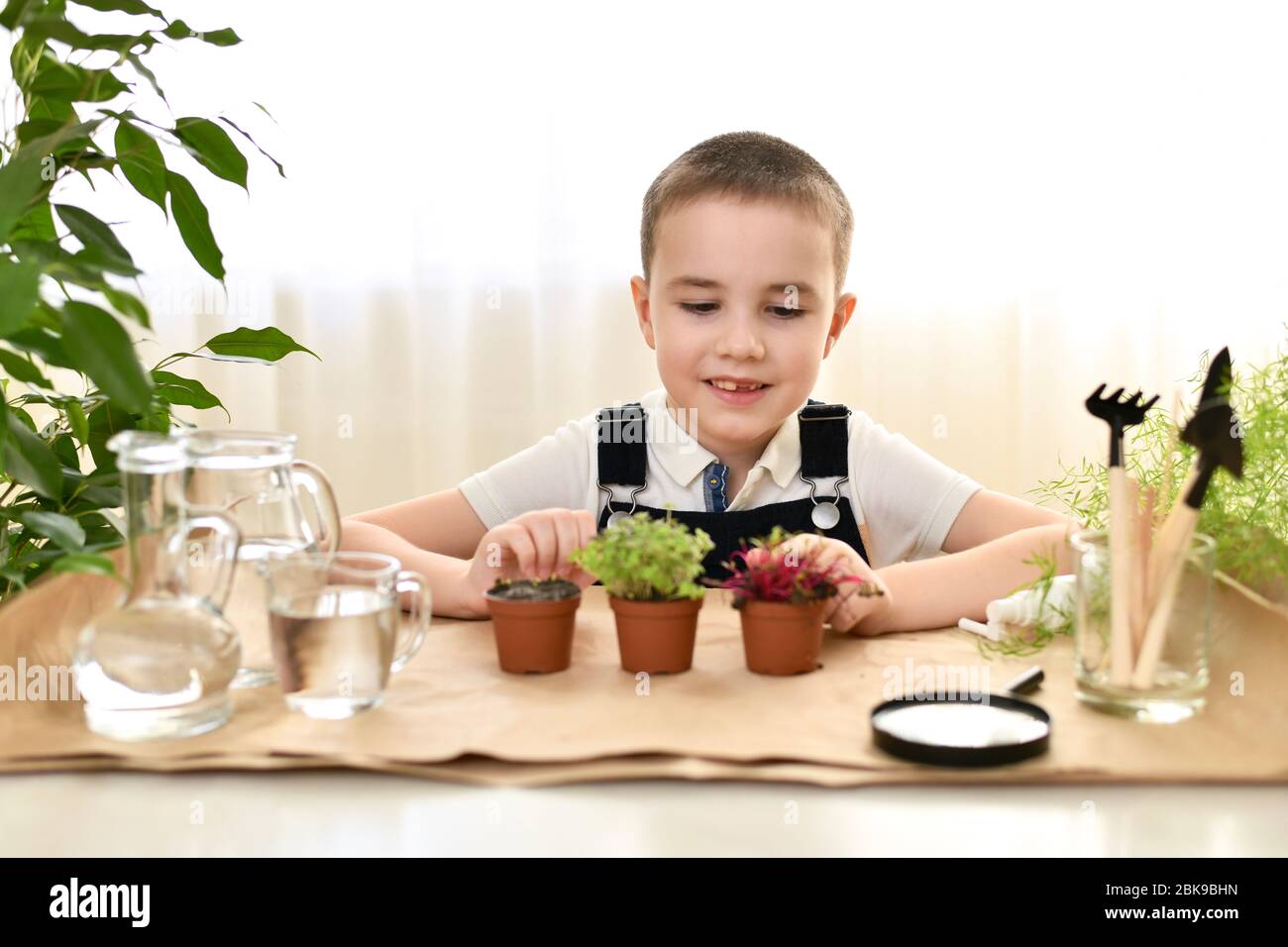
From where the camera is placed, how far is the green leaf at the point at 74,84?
2.93 feet

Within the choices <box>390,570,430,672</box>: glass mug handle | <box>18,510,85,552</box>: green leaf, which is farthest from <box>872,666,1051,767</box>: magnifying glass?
<box>18,510,85,552</box>: green leaf

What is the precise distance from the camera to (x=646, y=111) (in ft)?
7.63

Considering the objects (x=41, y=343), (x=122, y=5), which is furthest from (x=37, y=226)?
(x=41, y=343)

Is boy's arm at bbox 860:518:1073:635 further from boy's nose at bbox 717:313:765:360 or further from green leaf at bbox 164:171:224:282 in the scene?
green leaf at bbox 164:171:224:282

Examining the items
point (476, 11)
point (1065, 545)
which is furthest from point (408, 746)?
point (476, 11)

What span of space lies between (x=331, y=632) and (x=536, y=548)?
0.28 metres

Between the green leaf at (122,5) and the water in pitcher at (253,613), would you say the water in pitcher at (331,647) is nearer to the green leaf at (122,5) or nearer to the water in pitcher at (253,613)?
the water in pitcher at (253,613)

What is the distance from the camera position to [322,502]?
2.76ft

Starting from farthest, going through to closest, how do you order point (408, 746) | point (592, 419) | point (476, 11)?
1. point (476, 11)
2. point (592, 419)
3. point (408, 746)

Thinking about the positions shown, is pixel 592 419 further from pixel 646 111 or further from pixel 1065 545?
pixel 646 111

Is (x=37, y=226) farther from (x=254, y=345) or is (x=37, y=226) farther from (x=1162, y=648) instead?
(x=1162, y=648)

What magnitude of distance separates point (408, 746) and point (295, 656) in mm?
102

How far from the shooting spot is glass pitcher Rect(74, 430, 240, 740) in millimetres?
682
